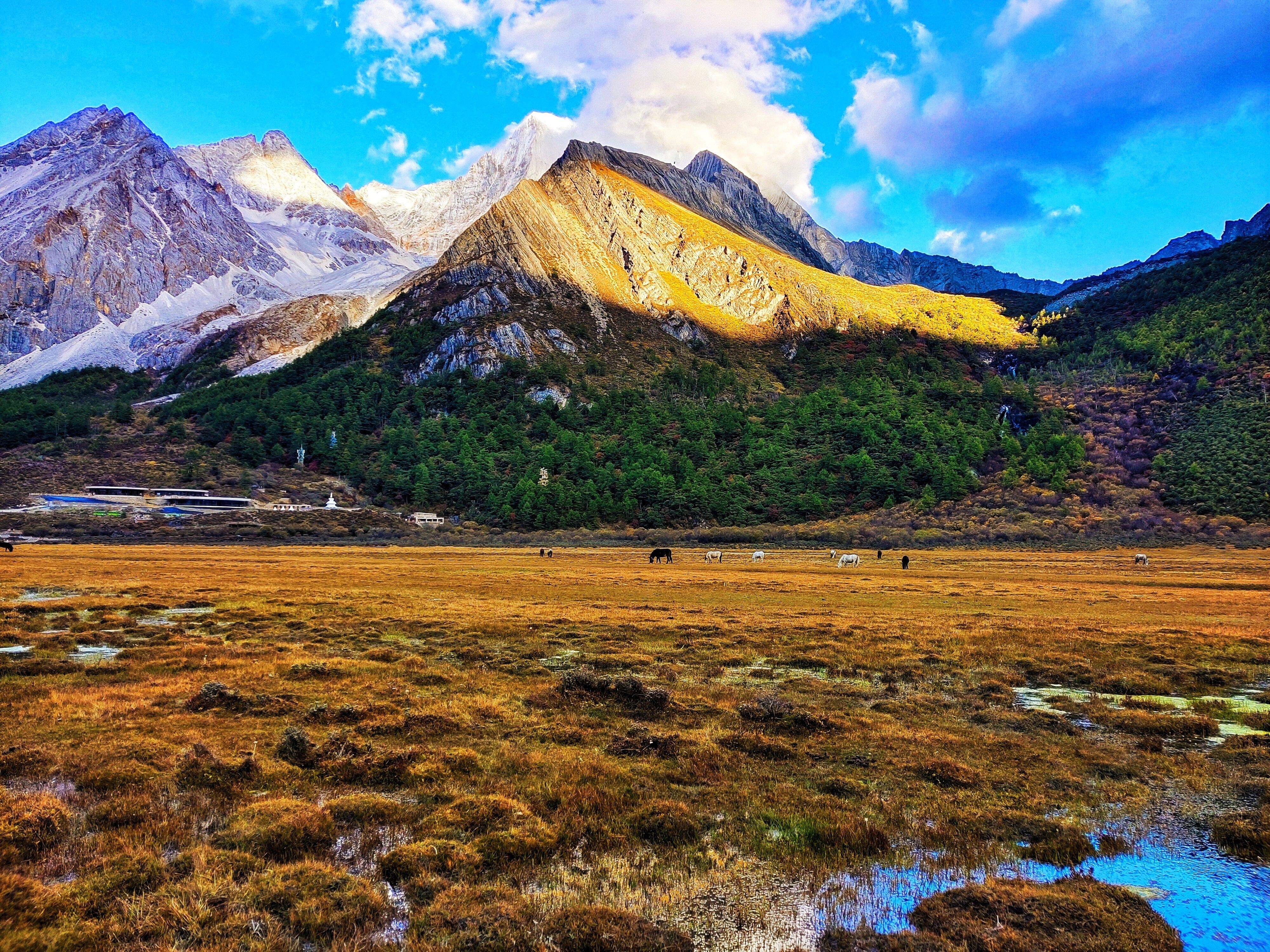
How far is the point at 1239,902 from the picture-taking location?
8000 millimetres

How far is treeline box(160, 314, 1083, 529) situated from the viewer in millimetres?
126062

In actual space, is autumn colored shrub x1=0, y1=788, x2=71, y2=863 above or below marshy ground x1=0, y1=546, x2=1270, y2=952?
above

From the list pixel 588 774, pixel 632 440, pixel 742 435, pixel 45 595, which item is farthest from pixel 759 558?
pixel 742 435

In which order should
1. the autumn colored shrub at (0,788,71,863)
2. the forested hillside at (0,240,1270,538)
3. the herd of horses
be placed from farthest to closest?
the forested hillside at (0,240,1270,538) < the herd of horses < the autumn colored shrub at (0,788,71,863)

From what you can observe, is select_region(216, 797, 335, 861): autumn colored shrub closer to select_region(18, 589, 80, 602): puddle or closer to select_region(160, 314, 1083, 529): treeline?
select_region(18, 589, 80, 602): puddle

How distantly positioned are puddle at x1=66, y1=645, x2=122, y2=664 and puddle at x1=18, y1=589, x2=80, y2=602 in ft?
46.1

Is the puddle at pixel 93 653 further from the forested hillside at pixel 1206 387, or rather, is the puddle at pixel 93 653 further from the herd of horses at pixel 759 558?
the forested hillside at pixel 1206 387

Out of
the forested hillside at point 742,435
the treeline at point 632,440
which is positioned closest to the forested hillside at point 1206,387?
the forested hillside at point 742,435

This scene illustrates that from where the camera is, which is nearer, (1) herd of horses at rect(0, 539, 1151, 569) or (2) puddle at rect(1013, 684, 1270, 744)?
(2) puddle at rect(1013, 684, 1270, 744)

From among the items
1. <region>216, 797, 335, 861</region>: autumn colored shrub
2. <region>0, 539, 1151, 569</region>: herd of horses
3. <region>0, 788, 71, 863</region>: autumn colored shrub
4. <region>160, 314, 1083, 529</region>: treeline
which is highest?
<region>160, 314, 1083, 529</region>: treeline

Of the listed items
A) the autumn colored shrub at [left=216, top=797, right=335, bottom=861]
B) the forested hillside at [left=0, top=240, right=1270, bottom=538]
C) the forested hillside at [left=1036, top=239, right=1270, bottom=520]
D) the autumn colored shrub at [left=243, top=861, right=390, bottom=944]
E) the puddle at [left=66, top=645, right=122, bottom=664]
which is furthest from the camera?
the forested hillside at [left=0, top=240, right=1270, bottom=538]

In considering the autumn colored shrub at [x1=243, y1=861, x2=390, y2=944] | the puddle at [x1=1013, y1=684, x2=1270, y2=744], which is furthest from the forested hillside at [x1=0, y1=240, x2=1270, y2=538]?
the autumn colored shrub at [x1=243, y1=861, x2=390, y2=944]

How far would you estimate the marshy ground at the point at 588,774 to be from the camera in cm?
745

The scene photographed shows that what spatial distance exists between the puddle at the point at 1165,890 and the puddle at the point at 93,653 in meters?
22.3
